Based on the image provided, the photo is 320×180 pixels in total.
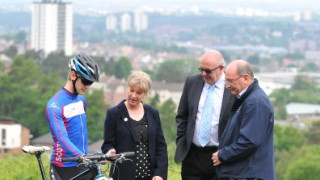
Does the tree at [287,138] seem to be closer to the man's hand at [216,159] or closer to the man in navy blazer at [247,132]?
the man's hand at [216,159]

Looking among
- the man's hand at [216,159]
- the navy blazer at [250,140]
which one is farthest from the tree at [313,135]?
the navy blazer at [250,140]

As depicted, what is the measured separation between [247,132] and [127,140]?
0.80 metres

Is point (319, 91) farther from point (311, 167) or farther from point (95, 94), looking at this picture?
point (311, 167)

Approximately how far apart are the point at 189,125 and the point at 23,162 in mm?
2762

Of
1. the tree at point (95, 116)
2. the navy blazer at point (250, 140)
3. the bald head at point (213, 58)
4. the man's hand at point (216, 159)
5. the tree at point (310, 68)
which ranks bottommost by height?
the tree at point (310, 68)

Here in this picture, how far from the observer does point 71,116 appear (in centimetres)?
678

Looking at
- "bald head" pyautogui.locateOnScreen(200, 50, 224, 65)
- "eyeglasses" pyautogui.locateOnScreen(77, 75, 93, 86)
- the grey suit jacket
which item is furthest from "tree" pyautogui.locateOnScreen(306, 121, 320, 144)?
"eyeglasses" pyautogui.locateOnScreen(77, 75, 93, 86)

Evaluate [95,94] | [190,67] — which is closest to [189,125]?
[95,94]

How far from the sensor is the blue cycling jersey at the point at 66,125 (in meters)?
6.68

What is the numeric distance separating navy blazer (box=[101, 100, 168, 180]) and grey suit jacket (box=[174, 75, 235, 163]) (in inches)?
25.5

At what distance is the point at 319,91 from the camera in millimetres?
136625

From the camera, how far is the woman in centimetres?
725

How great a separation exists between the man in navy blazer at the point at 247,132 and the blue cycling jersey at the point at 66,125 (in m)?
0.99

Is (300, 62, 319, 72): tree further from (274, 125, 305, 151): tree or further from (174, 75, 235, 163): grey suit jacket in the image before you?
(174, 75, 235, 163): grey suit jacket
